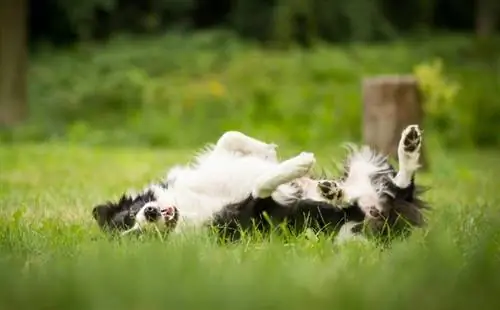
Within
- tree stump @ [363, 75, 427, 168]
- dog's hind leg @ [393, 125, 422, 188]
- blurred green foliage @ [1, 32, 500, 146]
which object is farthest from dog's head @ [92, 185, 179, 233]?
blurred green foliage @ [1, 32, 500, 146]

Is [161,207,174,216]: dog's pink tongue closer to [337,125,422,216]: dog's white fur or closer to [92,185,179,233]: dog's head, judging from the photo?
[92,185,179,233]: dog's head

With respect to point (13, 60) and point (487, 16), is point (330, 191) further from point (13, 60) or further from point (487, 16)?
point (487, 16)

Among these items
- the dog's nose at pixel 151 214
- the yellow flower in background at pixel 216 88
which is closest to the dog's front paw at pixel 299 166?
the dog's nose at pixel 151 214

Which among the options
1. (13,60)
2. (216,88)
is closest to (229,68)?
(216,88)

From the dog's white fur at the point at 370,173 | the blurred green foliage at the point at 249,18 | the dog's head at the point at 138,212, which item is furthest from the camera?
the blurred green foliage at the point at 249,18

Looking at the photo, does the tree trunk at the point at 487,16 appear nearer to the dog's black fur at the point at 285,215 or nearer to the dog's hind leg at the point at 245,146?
the dog's hind leg at the point at 245,146

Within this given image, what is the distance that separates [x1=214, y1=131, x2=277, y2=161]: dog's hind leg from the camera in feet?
15.7

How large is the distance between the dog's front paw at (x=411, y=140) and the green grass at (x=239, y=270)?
36cm

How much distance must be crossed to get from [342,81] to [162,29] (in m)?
4.89

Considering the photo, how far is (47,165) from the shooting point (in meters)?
8.94

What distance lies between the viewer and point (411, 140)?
4.39 metres

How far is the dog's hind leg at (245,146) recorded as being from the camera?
4777mm

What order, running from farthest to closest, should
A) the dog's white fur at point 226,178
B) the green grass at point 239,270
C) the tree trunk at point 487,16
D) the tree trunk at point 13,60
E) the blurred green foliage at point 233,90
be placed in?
the tree trunk at point 487,16
the tree trunk at point 13,60
the blurred green foliage at point 233,90
the dog's white fur at point 226,178
the green grass at point 239,270

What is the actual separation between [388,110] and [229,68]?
5.87 m
